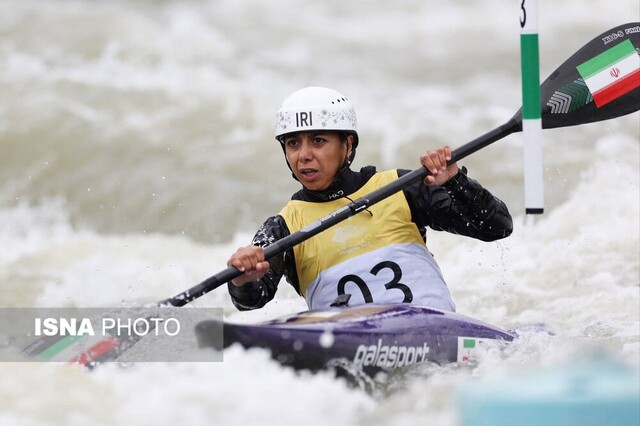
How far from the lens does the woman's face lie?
186 inches

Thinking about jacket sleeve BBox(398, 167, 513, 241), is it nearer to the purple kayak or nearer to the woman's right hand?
the purple kayak

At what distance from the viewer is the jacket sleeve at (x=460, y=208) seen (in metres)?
4.64

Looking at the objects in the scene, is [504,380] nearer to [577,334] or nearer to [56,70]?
[577,334]

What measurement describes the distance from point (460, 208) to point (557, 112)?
0.64 metres

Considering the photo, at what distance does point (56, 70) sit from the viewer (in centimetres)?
1225

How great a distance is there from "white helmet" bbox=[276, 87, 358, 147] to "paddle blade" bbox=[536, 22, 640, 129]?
835 millimetres

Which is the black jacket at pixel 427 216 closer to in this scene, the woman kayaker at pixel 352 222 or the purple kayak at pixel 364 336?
the woman kayaker at pixel 352 222

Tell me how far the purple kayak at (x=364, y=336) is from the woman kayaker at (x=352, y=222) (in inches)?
10.2

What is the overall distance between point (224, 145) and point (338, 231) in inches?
244

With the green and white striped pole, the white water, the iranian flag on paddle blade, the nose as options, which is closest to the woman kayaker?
the nose

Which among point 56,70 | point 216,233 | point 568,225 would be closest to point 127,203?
point 216,233

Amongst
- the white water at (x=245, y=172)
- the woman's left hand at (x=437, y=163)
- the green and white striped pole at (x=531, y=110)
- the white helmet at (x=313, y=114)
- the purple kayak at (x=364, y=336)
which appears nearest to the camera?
the purple kayak at (x=364, y=336)

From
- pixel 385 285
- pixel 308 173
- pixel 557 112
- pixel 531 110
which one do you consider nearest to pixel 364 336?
pixel 385 285

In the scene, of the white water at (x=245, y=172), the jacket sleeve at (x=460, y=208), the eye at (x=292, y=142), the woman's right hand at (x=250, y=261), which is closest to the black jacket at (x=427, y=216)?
the jacket sleeve at (x=460, y=208)
